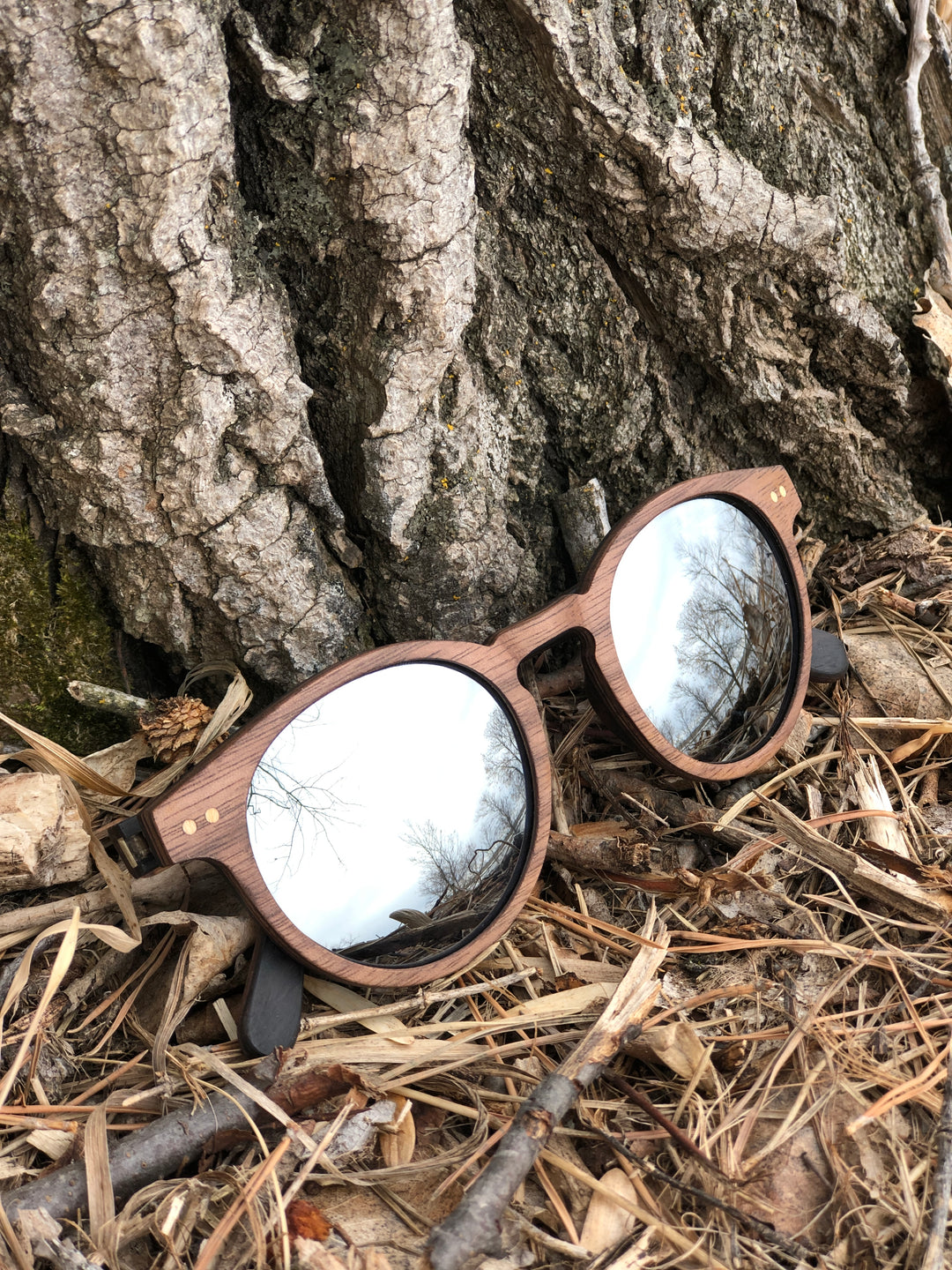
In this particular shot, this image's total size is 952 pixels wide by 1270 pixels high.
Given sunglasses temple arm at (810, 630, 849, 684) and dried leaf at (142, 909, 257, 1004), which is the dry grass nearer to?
dried leaf at (142, 909, 257, 1004)

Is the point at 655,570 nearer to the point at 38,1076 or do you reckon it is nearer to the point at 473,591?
the point at 473,591

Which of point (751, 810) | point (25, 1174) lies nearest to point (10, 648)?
point (25, 1174)

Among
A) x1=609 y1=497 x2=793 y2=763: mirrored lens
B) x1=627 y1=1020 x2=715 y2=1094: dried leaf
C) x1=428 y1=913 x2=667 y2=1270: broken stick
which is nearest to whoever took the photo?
x1=428 y1=913 x2=667 y2=1270: broken stick

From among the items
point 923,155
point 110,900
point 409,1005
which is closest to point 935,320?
point 923,155

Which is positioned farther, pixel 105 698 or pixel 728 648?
pixel 728 648

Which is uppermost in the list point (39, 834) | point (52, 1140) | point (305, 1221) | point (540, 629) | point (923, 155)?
point (923, 155)

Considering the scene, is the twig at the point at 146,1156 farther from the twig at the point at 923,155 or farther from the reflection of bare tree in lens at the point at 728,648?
the twig at the point at 923,155

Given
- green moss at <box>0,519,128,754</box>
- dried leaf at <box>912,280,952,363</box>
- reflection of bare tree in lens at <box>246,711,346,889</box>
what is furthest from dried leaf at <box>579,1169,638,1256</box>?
dried leaf at <box>912,280,952,363</box>

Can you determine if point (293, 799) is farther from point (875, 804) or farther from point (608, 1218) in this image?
point (875, 804)
